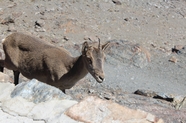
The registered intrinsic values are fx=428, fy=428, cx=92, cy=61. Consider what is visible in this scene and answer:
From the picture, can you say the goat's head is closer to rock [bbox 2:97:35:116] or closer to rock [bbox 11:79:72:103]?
rock [bbox 11:79:72:103]

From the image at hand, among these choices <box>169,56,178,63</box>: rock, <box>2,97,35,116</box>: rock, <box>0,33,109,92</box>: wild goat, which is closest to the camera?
<box>2,97,35,116</box>: rock

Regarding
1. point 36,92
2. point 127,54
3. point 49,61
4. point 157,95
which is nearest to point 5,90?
point 36,92

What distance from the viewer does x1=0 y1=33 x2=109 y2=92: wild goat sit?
915cm

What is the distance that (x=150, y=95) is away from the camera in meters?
11.1

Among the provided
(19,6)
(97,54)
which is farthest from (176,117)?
(19,6)

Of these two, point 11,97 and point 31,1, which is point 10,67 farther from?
point 31,1

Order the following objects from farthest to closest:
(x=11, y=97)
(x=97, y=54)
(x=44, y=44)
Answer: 1. (x=44, y=44)
2. (x=97, y=54)
3. (x=11, y=97)

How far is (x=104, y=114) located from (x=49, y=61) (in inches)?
198

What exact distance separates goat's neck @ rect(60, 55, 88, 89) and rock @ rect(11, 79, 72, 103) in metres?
3.66

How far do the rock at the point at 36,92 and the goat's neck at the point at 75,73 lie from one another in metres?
3.66

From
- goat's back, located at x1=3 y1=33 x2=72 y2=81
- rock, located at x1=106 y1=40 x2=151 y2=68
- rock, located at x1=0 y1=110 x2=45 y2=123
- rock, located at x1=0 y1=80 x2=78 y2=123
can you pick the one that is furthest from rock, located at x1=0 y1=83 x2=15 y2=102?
rock, located at x1=106 y1=40 x2=151 y2=68

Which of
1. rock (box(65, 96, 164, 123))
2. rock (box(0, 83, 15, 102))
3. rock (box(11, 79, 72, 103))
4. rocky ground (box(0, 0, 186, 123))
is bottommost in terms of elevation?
rocky ground (box(0, 0, 186, 123))

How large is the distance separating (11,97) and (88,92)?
5.27m

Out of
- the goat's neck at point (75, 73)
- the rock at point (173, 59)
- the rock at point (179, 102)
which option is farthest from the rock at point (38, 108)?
the rock at point (173, 59)
